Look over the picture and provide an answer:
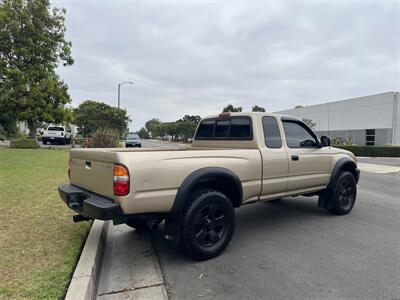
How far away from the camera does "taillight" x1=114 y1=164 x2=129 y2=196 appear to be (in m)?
Answer: 3.36

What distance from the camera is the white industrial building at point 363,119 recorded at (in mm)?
31719

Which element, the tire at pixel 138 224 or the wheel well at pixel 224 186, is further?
the tire at pixel 138 224

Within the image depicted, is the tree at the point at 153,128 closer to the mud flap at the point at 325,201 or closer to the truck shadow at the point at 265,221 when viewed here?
the truck shadow at the point at 265,221

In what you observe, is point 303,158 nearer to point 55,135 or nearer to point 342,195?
point 342,195

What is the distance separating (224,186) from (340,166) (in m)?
2.87

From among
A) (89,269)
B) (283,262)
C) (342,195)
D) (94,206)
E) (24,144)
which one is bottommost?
(283,262)

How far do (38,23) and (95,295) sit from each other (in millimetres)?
21623

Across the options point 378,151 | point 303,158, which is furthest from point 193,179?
point 378,151

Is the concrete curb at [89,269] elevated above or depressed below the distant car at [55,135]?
below

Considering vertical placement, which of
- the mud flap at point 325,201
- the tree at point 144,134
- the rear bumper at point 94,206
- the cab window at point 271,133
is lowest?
the mud flap at point 325,201

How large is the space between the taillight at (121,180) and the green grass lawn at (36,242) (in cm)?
99

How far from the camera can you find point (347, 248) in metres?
4.47

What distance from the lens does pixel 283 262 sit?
4.00 metres

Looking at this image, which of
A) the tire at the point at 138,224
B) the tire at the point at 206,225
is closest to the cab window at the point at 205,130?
the tire at the point at 206,225
